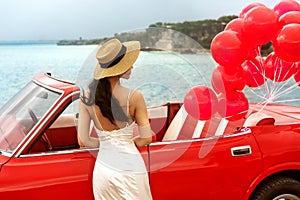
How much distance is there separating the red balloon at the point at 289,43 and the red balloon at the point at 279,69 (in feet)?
0.75

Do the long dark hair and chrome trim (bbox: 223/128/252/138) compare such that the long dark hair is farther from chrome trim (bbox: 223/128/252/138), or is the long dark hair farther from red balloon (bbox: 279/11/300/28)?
red balloon (bbox: 279/11/300/28)

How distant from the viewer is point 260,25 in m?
3.78

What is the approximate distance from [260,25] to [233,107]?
0.66 meters

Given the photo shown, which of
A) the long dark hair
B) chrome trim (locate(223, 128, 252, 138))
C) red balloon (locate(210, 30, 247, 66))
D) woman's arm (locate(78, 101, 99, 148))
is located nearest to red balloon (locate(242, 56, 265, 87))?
red balloon (locate(210, 30, 247, 66))

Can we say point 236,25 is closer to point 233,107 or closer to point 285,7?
point 285,7

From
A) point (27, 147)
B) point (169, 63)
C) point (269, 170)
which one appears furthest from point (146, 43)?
point (269, 170)

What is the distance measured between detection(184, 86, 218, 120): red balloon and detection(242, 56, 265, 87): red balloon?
15.6 inches

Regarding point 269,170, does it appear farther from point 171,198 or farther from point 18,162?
point 18,162

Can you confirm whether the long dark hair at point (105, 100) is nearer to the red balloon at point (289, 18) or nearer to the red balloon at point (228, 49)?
the red balloon at point (228, 49)

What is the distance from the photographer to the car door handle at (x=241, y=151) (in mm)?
3648

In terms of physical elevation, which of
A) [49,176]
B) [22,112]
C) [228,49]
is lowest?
[49,176]

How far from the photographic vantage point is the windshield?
3.49 meters

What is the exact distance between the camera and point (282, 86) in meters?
4.20

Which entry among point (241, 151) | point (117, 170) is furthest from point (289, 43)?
point (117, 170)
